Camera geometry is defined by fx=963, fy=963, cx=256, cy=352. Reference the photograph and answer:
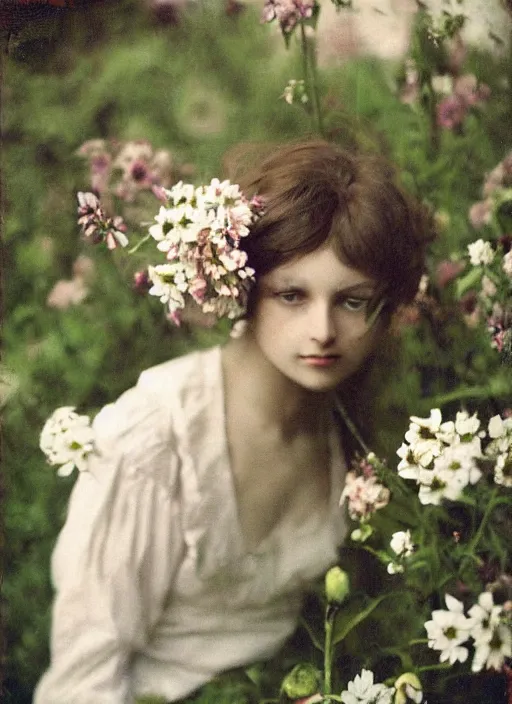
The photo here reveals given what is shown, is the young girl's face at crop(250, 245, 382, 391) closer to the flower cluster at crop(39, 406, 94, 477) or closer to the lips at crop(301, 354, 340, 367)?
the lips at crop(301, 354, 340, 367)

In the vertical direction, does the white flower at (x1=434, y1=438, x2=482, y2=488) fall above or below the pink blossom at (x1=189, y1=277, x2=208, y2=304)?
below

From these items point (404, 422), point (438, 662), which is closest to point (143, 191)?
point (404, 422)

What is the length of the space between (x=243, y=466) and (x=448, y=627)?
409mm

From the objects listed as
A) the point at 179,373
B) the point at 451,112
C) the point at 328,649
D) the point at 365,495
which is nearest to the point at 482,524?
the point at 365,495

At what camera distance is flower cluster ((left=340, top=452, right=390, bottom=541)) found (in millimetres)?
1485

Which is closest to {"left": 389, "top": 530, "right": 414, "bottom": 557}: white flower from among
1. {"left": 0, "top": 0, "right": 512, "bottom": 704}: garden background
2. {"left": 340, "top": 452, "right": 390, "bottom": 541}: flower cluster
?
{"left": 340, "top": 452, "right": 390, "bottom": 541}: flower cluster

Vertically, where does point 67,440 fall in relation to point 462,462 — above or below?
above

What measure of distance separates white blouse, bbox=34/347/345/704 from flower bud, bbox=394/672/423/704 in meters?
0.19

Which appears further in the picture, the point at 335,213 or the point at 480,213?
the point at 480,213

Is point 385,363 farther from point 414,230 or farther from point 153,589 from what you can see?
point 153,589

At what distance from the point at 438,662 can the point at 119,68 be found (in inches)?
40.9

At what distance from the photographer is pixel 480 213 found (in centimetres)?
152

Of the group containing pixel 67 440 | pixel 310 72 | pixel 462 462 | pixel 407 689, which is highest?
pixel 310 72

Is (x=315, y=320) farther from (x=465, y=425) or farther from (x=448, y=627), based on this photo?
(x=448, y=627)
